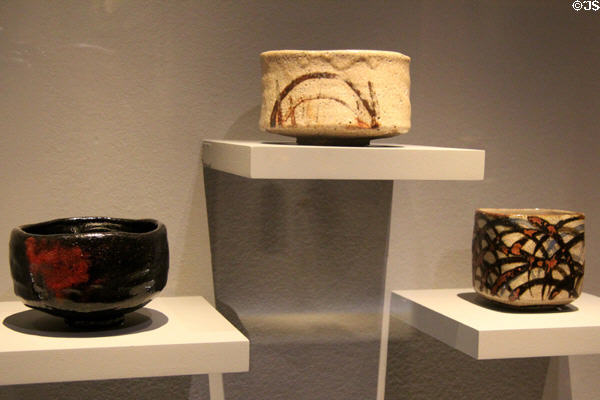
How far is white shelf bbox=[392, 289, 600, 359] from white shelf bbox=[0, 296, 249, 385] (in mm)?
279

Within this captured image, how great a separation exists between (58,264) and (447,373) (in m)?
0.68

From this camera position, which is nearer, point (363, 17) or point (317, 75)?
point (317, 75)

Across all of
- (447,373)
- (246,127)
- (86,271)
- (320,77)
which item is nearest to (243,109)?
(246,127)

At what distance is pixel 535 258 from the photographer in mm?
1015

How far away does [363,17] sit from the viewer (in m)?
1.17

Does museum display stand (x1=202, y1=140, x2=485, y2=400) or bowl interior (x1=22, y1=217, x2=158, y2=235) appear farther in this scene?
museum display stand (x1=202, y1=140, x2=485, y2=400)

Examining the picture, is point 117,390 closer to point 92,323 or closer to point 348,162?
point 92,323

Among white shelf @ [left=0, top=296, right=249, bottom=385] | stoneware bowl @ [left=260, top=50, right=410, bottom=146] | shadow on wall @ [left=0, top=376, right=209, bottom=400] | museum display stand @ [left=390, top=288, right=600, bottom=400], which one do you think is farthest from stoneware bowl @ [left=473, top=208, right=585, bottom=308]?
shadow on wall @ [left=0, top=376, right=209, bottom=400]

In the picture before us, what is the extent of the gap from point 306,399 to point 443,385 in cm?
23

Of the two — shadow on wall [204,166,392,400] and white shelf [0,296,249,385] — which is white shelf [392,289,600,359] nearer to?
shadow on wall [204,166,392,400]

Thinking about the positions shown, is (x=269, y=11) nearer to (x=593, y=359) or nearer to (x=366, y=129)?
(x=366, y=129)

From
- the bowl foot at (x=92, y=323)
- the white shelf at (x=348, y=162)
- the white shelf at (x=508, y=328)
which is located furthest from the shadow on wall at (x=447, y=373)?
the bowl foot at (x=92, y=323)

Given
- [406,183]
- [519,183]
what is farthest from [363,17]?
[519,183]

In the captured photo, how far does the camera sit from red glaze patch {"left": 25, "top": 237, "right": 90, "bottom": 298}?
2.81 ft
